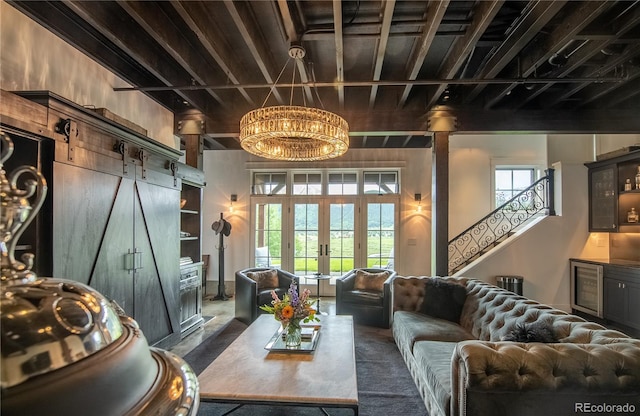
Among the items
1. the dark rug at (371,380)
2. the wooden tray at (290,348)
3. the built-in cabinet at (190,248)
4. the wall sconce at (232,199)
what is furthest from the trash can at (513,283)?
the wall sconce at (232,199)

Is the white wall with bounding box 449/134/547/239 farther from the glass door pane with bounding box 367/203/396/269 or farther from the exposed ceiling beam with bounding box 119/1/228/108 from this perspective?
the exposed ceiling beam with bounding box 119/1/228/108

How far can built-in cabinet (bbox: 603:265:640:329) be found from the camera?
4656mm

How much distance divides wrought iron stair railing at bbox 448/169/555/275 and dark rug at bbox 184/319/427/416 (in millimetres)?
2968

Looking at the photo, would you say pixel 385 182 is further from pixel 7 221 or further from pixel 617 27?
pixel 7 221

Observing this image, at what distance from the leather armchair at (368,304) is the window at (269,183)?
302 centimetres

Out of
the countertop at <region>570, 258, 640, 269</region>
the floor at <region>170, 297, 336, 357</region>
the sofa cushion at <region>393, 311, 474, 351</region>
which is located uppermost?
the countertop at <region>570, 258, 640, 269</region>

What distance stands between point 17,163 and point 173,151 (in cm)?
175

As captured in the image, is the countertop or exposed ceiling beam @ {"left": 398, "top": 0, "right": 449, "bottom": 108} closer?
exposed ceiling beam @ {"left": 398, "top": 0, "right": 449, "bottom": 108}

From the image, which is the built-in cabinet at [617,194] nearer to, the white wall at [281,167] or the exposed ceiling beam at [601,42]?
the exposed ceiling beam at [601,42]

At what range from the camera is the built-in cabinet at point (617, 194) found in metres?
5.18

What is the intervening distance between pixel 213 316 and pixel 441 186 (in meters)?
4.12

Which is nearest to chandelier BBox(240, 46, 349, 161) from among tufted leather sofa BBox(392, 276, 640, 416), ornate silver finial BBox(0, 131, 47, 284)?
tufted leather sofa BBox(392, 276, 640, 416)

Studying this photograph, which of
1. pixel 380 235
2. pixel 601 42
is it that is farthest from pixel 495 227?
pixel 601 42

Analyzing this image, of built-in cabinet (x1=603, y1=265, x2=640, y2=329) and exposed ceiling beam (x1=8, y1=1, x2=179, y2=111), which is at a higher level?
exposed ceiling beam (x1=8, y1=1, x2=179, y2=111)
